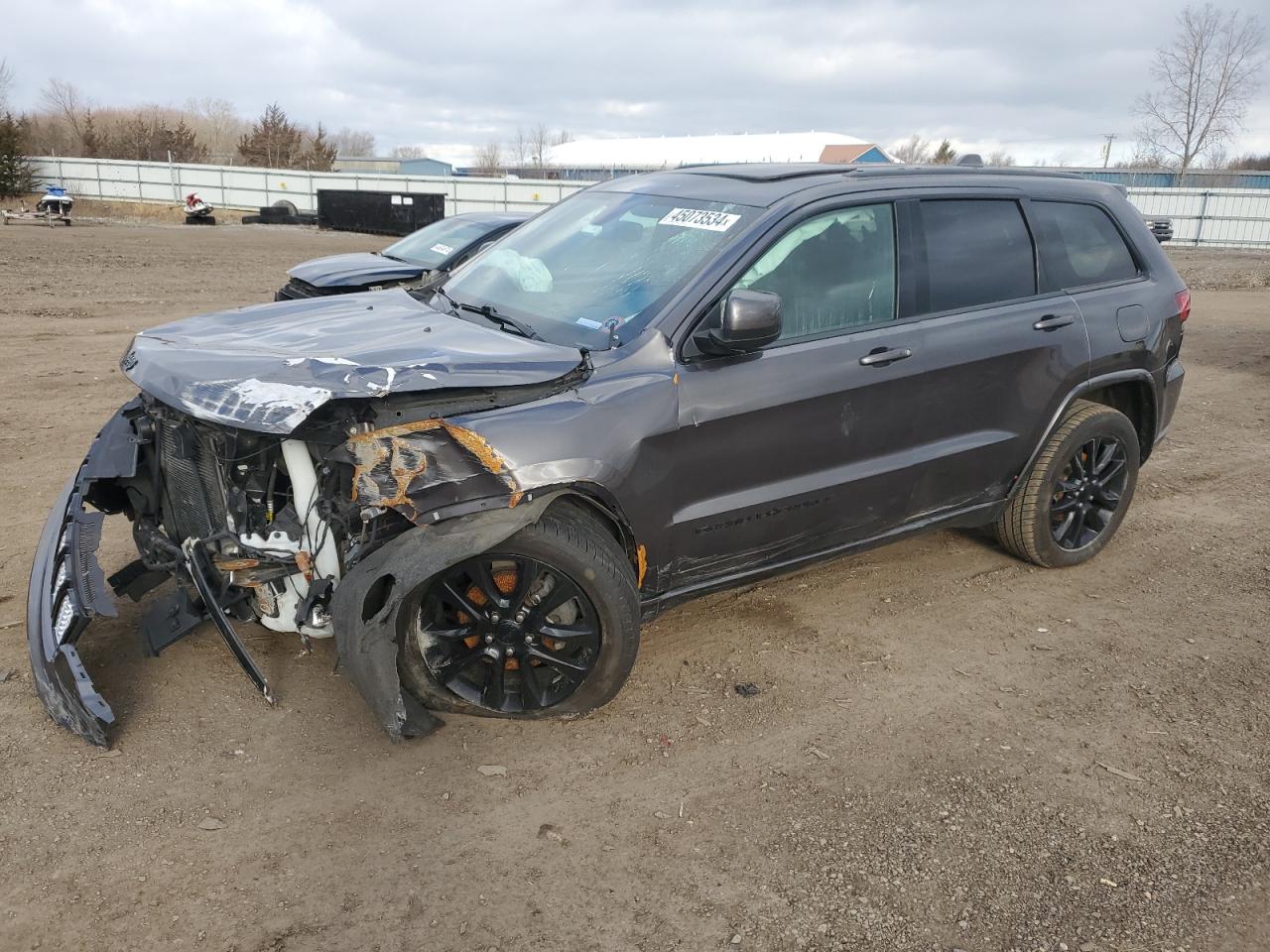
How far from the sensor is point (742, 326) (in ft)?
10.8

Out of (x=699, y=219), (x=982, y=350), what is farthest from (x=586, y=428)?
(x=982, y=350)

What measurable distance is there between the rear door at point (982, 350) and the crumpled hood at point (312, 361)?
167 centimetres

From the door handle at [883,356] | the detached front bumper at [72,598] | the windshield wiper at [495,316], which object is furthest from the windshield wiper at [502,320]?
the detached front bumper at [72,598]

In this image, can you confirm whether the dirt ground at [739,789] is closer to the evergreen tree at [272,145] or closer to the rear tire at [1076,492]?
the rear tire at [1076,492]

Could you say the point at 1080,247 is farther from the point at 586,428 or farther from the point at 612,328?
the point at 586,428

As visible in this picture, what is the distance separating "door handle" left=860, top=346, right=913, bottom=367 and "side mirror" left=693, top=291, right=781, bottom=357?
0.56 meters

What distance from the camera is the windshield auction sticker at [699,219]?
3760mm

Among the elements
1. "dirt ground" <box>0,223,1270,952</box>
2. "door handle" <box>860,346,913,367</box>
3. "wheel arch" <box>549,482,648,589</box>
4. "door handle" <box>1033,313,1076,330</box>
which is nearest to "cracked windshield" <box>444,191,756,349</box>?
"wheel arch" <box>549,482,648,589</box>

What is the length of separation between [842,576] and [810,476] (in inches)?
46.8

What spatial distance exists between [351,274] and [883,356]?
5.60 metres

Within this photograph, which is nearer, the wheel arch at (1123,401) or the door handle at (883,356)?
the door handle at (883,356)

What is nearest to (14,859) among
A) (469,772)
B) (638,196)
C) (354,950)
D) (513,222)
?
(354,950)

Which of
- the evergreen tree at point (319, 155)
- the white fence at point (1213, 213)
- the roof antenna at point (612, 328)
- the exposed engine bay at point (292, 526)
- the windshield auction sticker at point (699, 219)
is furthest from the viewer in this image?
the evergreen tree at point (319, 155)

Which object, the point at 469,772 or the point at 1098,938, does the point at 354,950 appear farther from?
the point at 1098,938
